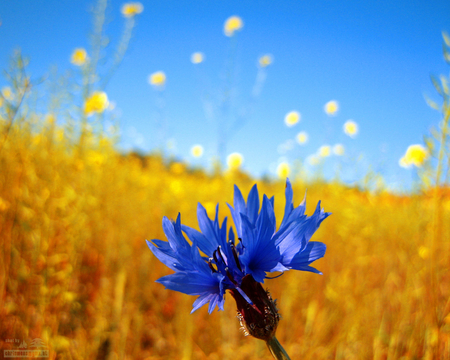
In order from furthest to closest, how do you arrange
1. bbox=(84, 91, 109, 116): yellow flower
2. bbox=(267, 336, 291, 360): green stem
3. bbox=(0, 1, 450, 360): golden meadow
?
bbox=(84, 91, 109, 116): yellow flower < bbox=(0, 1, 450, 360): golden meadow < bbox=(267, 336, 291, 360): green stem

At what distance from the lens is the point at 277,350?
33 cm

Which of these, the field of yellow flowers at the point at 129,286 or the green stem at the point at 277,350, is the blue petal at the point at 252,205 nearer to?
the green stem at the point at 277,350

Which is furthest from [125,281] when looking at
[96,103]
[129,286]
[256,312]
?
[256,312]

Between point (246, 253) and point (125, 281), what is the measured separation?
5.54 ft

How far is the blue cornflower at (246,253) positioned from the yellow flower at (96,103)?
1.66m

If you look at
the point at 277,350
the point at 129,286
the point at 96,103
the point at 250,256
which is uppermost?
the point at 96,103

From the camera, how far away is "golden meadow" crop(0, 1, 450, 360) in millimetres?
1348

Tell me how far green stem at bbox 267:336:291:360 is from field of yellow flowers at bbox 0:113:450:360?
2.31ft

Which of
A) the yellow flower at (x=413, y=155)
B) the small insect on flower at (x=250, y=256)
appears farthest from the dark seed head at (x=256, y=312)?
the yellow flower at (x=413, y=155)

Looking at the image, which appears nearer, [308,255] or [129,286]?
[308,255]

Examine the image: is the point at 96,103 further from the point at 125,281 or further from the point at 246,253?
the point at 246,253

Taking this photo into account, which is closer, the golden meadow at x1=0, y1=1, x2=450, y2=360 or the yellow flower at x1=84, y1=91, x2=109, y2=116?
the golden meadow at x1=0, y1=1, x2=450, y2=360

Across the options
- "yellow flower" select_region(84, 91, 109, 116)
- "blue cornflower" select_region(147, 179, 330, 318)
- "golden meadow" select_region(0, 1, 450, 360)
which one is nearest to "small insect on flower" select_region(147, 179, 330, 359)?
"blue cornflower" select_region(147, 179, 330, 318)

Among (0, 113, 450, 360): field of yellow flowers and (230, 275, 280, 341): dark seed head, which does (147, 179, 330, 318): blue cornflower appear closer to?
(230, 275, 280, 341): dark seed head
